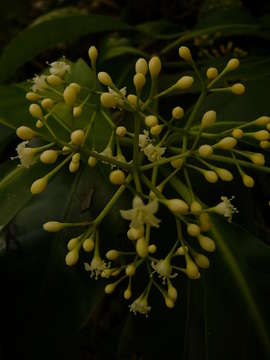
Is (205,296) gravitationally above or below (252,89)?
below

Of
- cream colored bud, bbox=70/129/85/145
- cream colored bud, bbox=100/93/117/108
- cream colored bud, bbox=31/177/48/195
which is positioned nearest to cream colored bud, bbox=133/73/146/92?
cream colored bud, bbox=100/93/117/108

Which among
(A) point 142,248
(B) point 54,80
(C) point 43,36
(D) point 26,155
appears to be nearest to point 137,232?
(A) point 142,248

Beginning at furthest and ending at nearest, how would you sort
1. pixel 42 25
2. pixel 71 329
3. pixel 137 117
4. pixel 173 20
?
pixel 173 20 → pixel 42 25 → pixel 71 329 → pixel 137 117

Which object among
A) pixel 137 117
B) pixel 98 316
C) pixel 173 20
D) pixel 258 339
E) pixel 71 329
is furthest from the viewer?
pixel 173 20

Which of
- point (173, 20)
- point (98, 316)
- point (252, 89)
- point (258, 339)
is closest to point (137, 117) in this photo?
point (252, 89)

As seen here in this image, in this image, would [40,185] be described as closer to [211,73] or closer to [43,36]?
[211,73]

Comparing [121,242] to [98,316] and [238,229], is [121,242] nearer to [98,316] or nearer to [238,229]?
[238,229]

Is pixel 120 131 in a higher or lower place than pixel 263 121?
higher

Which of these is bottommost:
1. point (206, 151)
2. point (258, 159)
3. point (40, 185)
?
point (258, 159)

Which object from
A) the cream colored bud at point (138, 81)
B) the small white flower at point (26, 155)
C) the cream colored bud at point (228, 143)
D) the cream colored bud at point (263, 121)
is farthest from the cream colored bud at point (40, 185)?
the cream colored bud at point (263, 121)
